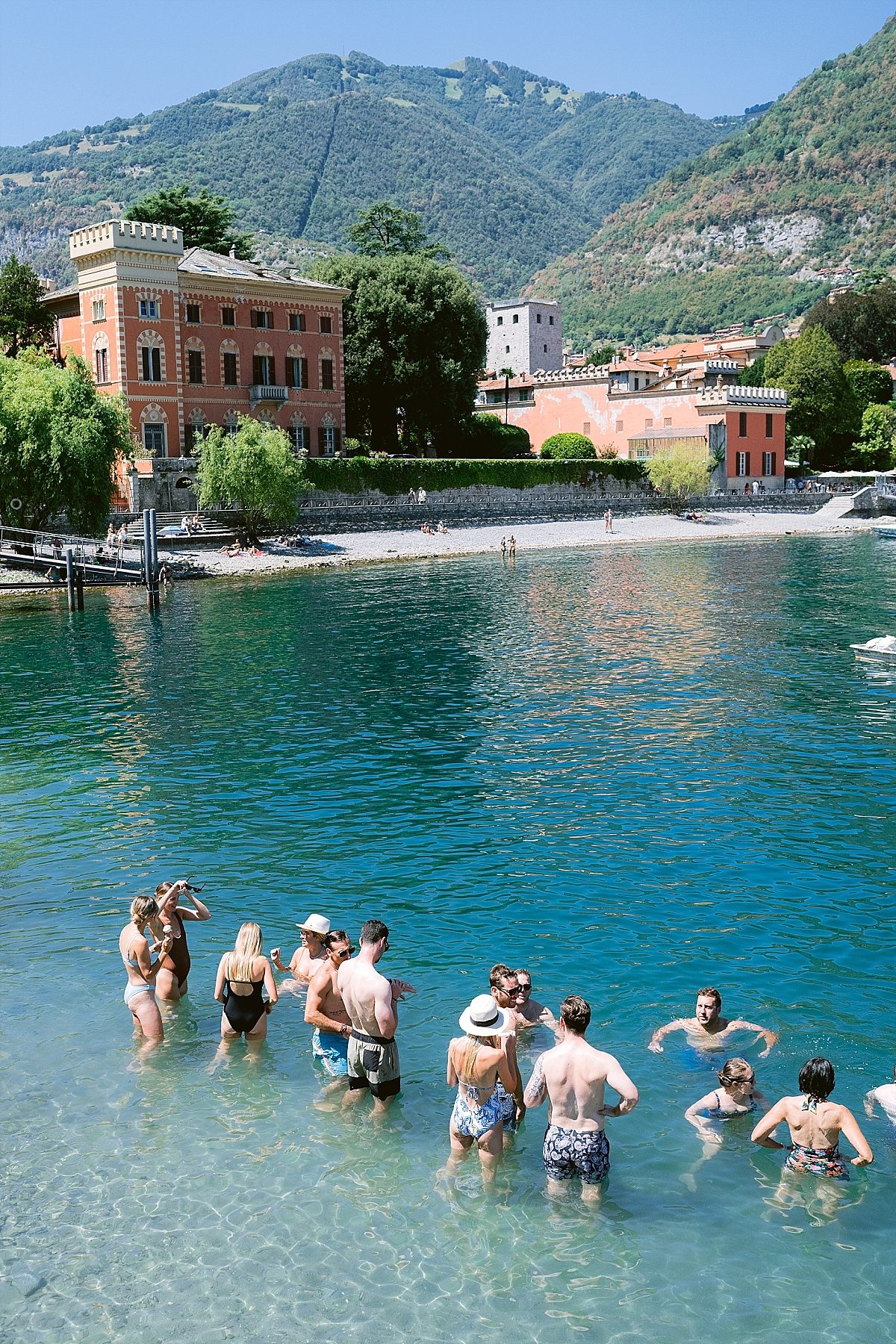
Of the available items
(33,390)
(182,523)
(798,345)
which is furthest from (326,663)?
(798,345)

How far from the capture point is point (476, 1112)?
337 inches

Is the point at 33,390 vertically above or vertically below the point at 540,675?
above

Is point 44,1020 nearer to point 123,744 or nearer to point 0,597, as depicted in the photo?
A: point 123,744

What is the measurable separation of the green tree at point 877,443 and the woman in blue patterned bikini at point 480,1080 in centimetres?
9478

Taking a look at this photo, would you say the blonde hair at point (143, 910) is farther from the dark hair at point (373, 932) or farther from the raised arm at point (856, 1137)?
the raised arm at point (856, 1137)

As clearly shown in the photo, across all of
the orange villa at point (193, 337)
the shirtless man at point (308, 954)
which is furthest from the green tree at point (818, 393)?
the shirtless man at point (308, 954)

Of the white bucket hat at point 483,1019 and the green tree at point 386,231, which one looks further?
the green tree at point 386,231

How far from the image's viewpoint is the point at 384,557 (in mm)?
60219

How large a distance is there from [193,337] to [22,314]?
1010 centimetres

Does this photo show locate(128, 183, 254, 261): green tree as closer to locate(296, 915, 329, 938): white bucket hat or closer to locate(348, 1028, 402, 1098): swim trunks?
locate(296, 915, 329, 938): white bucket hat

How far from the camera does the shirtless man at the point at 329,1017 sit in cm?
981

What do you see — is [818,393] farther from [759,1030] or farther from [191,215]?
[759,1030]

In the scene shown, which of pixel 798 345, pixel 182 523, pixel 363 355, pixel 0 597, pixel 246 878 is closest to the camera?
pixel 246 878

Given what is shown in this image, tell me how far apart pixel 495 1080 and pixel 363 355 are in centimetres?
6964
